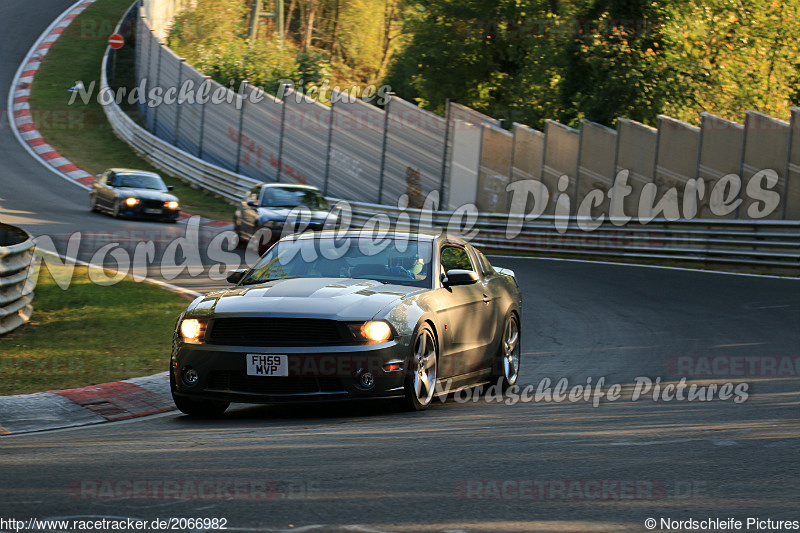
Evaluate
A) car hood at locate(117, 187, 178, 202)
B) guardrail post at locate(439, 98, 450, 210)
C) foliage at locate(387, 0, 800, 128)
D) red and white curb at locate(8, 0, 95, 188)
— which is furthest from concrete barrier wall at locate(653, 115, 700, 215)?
red and white curb at locate(8, 0, 95, 188)

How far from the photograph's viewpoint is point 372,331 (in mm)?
7734

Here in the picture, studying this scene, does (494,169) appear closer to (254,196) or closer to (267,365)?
(254,196)

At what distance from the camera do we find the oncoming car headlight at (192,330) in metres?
7.94

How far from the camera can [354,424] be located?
7551mm

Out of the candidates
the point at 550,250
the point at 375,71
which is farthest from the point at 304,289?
the point at 375,71

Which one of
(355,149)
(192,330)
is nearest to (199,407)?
(192,330)

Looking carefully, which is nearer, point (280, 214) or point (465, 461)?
point (465, 461)

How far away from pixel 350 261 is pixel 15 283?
5237 mm

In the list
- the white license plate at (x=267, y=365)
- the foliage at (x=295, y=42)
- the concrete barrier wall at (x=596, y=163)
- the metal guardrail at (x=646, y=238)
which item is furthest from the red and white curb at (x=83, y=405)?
the foliage at (x=295, y=42)

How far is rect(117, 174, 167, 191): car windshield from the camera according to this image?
2919 cm

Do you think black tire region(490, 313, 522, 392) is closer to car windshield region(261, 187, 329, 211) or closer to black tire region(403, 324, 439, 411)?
black tire region(403, 324, 439, 411)

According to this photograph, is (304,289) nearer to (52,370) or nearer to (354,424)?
(354,424)

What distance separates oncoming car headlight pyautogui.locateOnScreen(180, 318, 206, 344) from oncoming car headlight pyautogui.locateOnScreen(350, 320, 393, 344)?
1163 millimetres

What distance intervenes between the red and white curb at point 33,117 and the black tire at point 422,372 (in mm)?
20791
